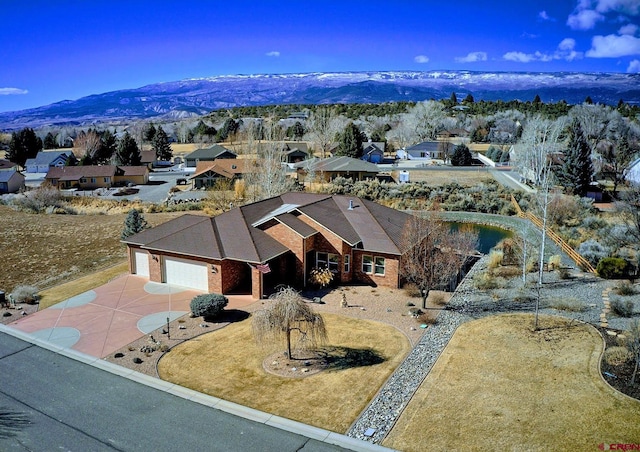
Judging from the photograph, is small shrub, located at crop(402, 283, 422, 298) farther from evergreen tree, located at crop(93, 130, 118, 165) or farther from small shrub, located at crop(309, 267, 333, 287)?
evergreen tree, located at crop(93, 130, 118, 165)

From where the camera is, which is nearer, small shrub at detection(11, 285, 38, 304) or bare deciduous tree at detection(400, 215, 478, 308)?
bare deciduous tree at detection(400, 215, 478, 308)

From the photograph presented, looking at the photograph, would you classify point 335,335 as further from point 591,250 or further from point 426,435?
point 591,250

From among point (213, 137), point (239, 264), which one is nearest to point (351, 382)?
point (239, 264)

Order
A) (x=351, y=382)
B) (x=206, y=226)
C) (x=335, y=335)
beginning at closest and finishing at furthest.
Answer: (x=351, y=382) < (x=335, y=335) < (x=206, y=226)

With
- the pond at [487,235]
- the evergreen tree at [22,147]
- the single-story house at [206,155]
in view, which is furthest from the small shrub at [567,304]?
the evergreen tree at [22,147]

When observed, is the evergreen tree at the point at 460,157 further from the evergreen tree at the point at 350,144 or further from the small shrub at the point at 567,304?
the small shrub at the point at 567,304

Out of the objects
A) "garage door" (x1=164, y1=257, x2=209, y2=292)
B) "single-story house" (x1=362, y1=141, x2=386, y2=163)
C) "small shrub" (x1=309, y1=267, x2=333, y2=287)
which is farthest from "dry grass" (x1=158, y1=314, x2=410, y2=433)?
"single-story house" (x1=362, y1=141, x2=386, y2=163)
